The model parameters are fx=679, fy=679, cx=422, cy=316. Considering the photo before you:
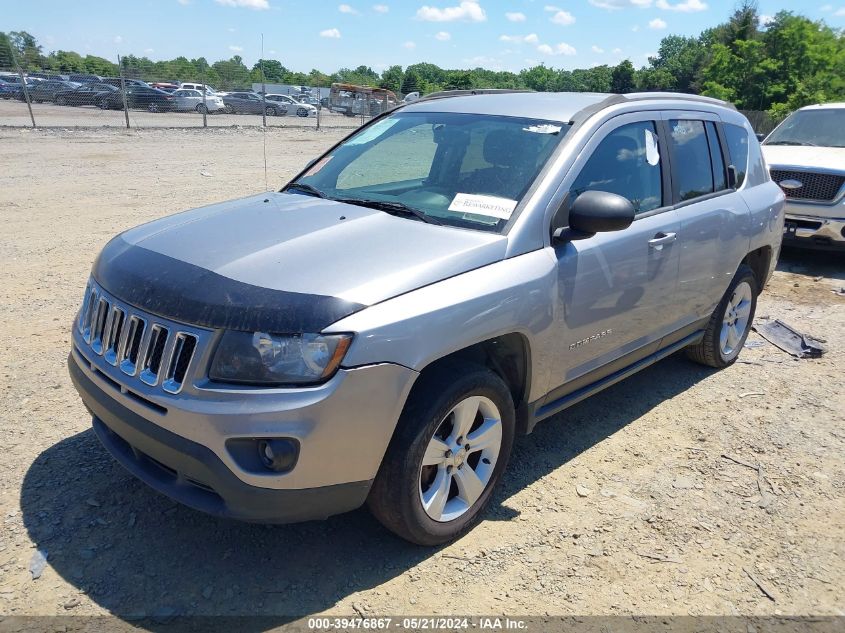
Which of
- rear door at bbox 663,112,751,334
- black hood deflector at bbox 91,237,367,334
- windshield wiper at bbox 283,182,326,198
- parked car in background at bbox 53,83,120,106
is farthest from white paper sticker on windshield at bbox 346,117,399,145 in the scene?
parked car in background at bbox 53,83,120,106

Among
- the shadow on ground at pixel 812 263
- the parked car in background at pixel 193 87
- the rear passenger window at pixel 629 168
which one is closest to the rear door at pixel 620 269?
the rear passenger window at pixel 629 168

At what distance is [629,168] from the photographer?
386 cm

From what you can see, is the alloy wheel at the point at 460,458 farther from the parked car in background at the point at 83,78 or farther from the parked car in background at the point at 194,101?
the parked car in background at the point at 83,78

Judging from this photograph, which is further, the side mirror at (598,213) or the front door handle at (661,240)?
the front door handle at (661,240)

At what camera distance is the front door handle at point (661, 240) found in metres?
3.85

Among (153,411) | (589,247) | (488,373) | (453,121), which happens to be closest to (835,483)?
(589,247)

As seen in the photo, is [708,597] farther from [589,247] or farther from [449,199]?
Answer: [449,199]

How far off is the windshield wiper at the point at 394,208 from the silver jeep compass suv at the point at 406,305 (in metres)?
0.02

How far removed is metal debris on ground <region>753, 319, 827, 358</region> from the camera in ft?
18.9

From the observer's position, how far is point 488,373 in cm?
301

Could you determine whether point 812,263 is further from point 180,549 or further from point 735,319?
point 180,549

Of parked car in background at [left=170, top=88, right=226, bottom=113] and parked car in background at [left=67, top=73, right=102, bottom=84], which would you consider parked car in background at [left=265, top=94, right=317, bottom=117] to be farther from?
parked car in background at [left=67, top=73, right=102, bottom=84]

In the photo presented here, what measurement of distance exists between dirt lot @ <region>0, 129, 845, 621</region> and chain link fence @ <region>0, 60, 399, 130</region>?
69.9 feet

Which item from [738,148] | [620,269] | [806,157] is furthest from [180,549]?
[806,157]
